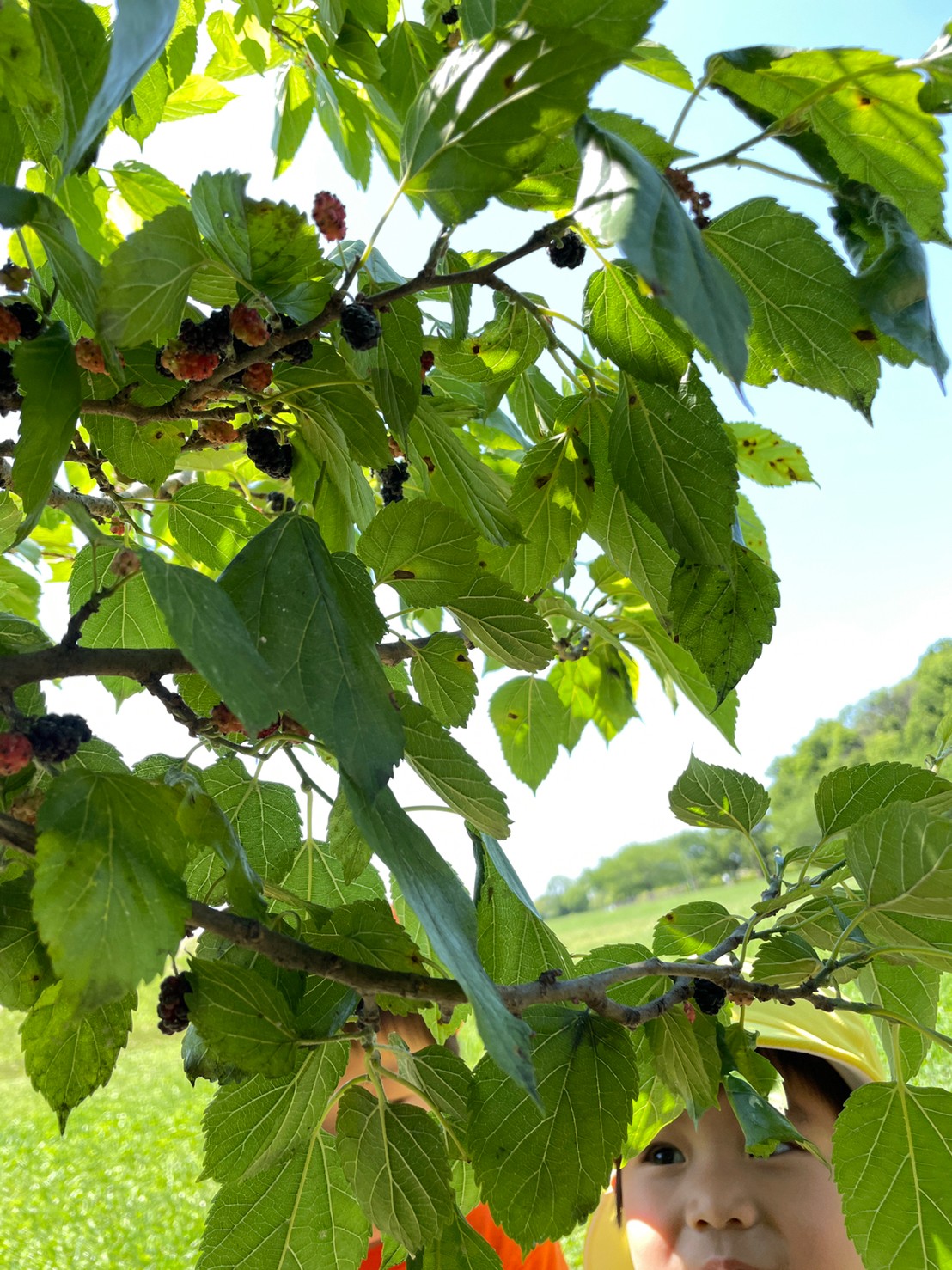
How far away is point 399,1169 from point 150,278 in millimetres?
397

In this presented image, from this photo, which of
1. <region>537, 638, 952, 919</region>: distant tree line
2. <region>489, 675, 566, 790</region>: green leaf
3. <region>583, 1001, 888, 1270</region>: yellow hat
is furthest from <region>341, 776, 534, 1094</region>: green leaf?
<region>537, 638, 952, 919</region>: distant tree line

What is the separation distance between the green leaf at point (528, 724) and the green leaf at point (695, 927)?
18.1 inches

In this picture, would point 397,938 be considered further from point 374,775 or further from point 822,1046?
point 822,1046

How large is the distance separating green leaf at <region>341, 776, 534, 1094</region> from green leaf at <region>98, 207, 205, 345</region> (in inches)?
6.7

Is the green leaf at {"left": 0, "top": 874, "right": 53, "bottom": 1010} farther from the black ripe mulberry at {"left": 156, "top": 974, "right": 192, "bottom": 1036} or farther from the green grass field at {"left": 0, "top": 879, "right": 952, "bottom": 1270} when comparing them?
the green grass field at {"left": 0, "top": 879, "right": 952, "bottom": 1270}

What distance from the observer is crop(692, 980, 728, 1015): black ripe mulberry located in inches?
18.3

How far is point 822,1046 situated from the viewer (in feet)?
2.71

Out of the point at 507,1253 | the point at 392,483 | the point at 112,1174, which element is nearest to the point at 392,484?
the point at 392,483

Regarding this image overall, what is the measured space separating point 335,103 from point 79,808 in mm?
679

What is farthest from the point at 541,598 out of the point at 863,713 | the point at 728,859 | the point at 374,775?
the point at 863,713

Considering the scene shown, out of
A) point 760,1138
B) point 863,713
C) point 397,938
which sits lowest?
point 863,713

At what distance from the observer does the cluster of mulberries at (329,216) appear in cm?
48

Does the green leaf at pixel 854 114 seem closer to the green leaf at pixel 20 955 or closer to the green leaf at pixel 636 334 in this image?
the green leaf at pixel 636 334

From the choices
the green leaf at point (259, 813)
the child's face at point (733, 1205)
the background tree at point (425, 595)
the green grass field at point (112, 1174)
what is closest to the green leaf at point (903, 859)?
the background tree at point (425, 595)
